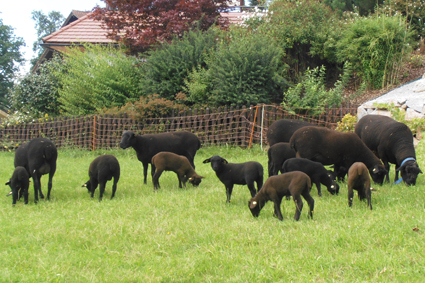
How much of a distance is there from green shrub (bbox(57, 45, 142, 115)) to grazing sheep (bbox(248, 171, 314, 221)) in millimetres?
13678

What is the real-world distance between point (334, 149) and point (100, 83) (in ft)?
47.1

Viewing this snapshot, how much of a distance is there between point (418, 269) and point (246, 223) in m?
2.49

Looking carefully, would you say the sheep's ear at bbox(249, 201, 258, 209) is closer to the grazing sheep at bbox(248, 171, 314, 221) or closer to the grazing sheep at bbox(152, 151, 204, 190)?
the grazing sheep at bbox(248, 171, 314, 221)

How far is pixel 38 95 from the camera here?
2375 cm

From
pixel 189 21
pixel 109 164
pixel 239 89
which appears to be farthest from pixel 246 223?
pixel 189 21

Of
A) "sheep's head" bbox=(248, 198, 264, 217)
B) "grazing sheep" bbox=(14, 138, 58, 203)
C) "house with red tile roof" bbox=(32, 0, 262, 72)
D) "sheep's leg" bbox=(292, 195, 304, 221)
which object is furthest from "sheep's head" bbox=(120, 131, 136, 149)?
"house with red tile roof" bbox=(32, 0, 262, 72)

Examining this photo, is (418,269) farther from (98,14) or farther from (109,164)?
(98,14)

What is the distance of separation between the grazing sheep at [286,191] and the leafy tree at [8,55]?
56.7 meters

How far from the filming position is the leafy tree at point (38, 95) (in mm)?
23656

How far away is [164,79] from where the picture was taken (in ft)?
59.0

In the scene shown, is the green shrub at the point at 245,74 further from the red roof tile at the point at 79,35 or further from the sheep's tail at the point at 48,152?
the red roof tile at the point at 79,35

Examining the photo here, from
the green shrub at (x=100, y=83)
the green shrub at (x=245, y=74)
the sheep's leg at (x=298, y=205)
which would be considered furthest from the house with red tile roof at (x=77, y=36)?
the sheep's leg at (x=298, y=205)

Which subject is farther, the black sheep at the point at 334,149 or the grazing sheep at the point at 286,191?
the black sheep at the point at 334,149

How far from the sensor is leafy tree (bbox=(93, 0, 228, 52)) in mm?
20000
